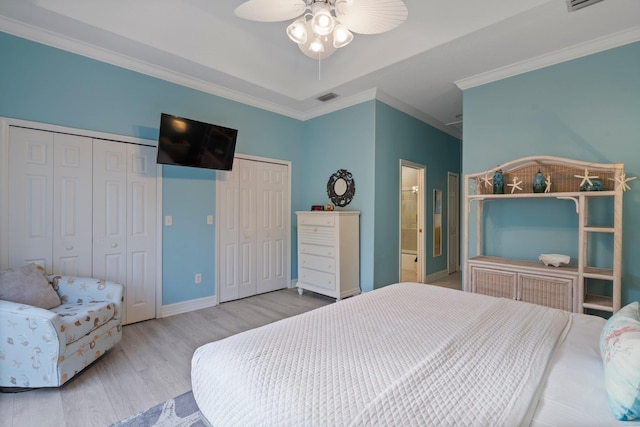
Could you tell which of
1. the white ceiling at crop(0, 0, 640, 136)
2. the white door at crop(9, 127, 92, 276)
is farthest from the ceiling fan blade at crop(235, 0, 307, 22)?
the white door at crop(9, 127, 92, 276)

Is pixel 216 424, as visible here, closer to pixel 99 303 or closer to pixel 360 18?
pixel 99 303

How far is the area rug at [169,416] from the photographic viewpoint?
1.65 metres

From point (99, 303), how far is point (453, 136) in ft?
19.4

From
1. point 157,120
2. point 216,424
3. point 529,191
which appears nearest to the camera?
point 216,424

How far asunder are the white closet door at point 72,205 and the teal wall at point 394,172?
325 cm

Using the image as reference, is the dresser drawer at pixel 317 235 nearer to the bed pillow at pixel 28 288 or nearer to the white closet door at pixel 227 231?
the white closet door at pixel 227 231

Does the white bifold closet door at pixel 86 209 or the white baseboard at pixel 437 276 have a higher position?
the white bifold closet door at pixel 86 209

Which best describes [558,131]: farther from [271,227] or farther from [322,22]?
[271,227]

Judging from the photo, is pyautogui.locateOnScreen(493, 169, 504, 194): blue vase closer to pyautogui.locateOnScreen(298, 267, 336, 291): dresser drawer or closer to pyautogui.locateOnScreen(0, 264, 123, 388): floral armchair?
pyautogui.locateOnScreen(298, 267, 336, 291): dresser drawer

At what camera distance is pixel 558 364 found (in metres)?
1.14

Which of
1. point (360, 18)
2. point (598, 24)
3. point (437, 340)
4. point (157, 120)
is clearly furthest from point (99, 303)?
point (598, 24)

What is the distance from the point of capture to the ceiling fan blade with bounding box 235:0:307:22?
5.74 ft

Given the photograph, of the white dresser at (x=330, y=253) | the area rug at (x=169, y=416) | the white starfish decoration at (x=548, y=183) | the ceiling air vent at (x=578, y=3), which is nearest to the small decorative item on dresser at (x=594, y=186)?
the white starfish decoration at (x=548, y=183)

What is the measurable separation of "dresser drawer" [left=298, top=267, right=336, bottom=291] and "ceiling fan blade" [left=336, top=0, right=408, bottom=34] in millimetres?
2803
